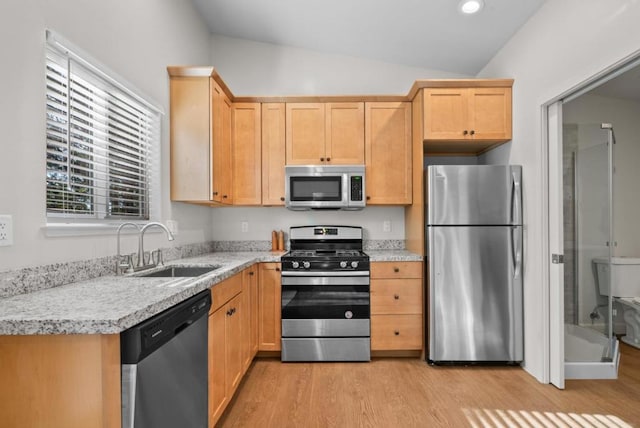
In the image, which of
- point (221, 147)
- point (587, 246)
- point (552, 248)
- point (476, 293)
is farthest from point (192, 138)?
point (587, 246)

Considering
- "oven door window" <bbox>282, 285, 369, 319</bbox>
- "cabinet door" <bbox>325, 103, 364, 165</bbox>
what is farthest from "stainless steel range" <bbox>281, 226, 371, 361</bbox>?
"cabinet door" <bbox>325, 103, 364, 165</bbox>

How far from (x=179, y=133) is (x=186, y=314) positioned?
1.73 meters

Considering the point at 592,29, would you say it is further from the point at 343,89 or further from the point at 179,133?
the point at 179,133

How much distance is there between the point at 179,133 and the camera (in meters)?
2.70

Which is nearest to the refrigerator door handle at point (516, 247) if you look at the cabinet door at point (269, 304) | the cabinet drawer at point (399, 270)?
the cabinet drawer at point (399, 270)

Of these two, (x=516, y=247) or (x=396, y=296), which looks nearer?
(x=516, y=247)

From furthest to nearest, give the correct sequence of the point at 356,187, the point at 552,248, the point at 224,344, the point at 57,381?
1. the point at 356,187
2. the point at 552,248
3. the point at 224,344
4. the point at 57,381

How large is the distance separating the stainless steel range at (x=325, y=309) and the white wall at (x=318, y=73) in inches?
72.0

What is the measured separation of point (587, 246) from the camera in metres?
2.74

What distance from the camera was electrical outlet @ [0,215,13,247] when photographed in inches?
50.4

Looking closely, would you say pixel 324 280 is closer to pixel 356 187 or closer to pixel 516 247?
pixel 356 187

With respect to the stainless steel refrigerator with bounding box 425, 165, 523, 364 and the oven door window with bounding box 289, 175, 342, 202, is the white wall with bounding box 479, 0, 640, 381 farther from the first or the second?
the oven door window with bounding box 289, 175, 342, 202

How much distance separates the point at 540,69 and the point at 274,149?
223 centimetres

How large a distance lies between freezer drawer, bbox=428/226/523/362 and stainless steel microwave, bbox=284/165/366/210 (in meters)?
0.81
